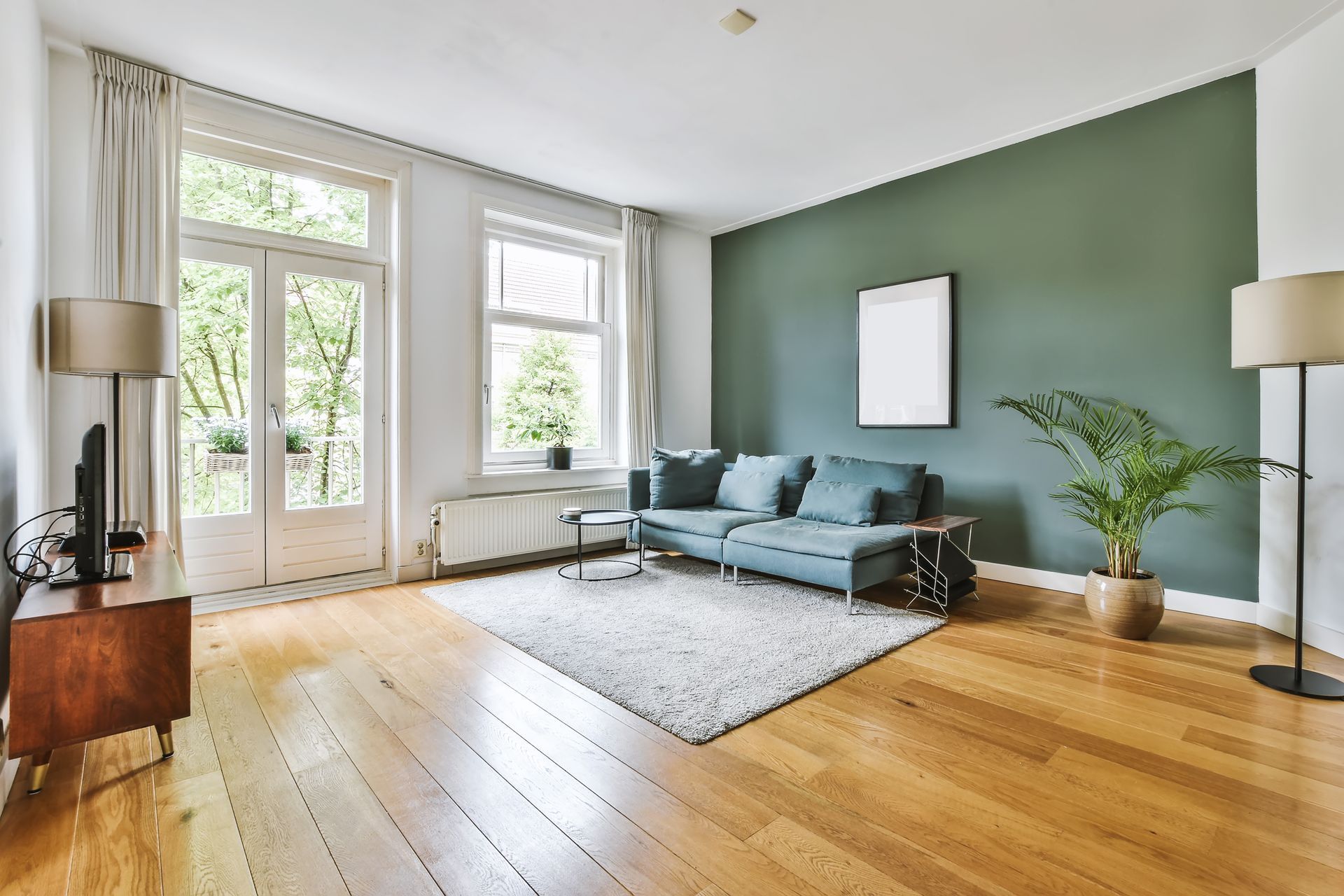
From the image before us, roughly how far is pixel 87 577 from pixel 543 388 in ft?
10.9

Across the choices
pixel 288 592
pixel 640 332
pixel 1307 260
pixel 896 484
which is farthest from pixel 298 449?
pixel 1307 260

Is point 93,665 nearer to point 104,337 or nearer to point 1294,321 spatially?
point 104,337

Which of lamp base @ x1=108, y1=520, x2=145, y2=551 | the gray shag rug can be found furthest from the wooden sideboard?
the gray shag rug

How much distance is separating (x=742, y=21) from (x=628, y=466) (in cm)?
346

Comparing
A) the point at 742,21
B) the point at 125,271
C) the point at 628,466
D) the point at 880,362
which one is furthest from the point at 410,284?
the point at 880,362

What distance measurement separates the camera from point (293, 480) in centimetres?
404

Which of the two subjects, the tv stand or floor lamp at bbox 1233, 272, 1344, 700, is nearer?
the tv stand

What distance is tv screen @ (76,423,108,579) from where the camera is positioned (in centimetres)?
203

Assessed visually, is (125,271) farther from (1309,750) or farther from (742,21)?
(1309,750)

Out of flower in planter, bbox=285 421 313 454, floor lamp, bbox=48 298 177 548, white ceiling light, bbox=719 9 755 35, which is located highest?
white ceiling light, bbox=719 9 755 35

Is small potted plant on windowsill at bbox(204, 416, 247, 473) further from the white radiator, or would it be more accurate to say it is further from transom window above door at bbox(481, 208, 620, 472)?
→ transom window above door at bbox(481, 208, 620, 472)

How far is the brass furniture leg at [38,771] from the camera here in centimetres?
183

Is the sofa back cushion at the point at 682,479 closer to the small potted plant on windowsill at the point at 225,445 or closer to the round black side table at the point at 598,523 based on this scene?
the round black side table at the point at 598,523

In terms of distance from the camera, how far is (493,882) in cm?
149
